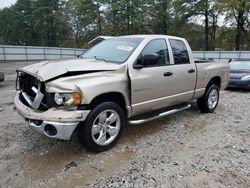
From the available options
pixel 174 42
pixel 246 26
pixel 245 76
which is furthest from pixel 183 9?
pixel 174 42

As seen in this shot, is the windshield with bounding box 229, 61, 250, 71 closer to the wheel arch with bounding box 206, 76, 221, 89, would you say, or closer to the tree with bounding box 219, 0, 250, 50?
the wheel arch with bounding box 206, 76, 221, 89

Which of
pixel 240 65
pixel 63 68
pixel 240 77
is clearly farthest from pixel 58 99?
pixel 240 65

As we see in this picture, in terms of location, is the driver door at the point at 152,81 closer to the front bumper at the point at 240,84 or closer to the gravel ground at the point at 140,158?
the gravel ground at the point at 140,158

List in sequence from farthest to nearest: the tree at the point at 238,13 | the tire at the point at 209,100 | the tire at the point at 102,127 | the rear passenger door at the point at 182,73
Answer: the tree at the point at 238,13 → the tire at the point at 209,100 → the rear passenger door at the point at 182,73 → the tire at the point at 102,127

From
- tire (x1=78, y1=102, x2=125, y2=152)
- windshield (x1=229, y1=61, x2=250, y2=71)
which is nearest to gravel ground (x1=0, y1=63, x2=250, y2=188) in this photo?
tire (x1=78, y1=102, x2=125, y2=152)

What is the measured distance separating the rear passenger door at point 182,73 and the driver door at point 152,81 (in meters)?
0.19

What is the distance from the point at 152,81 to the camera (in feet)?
14.0

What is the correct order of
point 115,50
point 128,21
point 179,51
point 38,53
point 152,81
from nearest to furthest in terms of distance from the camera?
point 152,81
point 115,50
point 179,51
point 38,53
point 128,21

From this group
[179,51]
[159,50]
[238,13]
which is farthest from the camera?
[238,13]

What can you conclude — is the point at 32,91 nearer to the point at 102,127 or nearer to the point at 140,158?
the point at 102,127

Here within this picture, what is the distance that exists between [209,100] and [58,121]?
409cm

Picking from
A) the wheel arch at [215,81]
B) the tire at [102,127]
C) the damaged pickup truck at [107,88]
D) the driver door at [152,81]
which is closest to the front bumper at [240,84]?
the wheel arch at [215,81]

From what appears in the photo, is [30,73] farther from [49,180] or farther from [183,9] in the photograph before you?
[183,9]

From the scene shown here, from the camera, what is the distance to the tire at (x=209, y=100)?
19.4 ft
